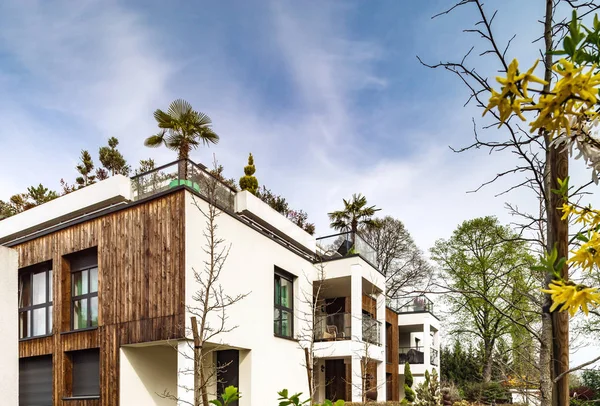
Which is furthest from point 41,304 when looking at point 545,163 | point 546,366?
point 545,163

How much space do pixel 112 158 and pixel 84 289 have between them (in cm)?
1409

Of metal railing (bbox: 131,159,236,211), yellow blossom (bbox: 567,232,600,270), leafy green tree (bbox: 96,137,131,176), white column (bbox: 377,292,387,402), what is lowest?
white column (bbox: 377,292,387,402)

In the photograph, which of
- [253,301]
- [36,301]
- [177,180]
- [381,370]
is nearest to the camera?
[177,180]

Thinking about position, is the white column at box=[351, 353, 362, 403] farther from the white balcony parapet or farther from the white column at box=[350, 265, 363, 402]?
the white balcony parapet

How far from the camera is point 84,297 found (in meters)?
13.7

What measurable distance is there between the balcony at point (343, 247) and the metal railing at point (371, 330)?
2.06 m

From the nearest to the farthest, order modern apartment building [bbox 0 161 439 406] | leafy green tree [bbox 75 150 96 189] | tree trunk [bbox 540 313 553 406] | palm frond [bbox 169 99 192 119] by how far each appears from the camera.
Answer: tree trunk [bbox 540 313 553 406]
modern apartment building [bbox 0 161 439 406]
palm frond [bbox 169 99 192 119]
leafy green tree [bbox 75 150 96 189]

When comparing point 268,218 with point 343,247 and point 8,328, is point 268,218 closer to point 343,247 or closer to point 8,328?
point 343,247

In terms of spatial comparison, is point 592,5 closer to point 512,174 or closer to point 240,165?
point 512,174

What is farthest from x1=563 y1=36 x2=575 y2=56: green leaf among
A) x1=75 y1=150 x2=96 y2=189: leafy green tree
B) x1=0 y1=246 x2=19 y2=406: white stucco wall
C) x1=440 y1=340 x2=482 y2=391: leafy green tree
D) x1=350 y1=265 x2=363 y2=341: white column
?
x1=440 y1=340 x2=482 y2=391: leafy green tree

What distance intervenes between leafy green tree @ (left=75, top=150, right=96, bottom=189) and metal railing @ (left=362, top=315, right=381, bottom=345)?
16022 millimetres

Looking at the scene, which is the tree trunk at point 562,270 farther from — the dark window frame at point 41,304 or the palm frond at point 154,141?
the palm frond at point 154,141

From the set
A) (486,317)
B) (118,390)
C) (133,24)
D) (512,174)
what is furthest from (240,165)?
(512,174)

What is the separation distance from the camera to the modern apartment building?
12.1 metres
